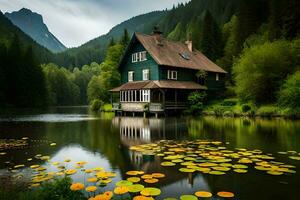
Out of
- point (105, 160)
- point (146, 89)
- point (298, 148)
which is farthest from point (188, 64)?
point (105, 160)

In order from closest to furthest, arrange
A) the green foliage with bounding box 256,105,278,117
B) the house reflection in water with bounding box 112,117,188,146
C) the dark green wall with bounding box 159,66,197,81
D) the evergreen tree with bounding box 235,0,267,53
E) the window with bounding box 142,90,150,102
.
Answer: the house reflection in water with bounding box 112,117,188,146
the green foliage with bounding box 256,105,278,117
the window with bounding box 142,90,150,102
the dark green wall with bounding box 159,66,197,81
the evergreen tree with bounding box 235,0,267,53

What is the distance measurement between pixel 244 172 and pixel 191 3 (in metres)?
173

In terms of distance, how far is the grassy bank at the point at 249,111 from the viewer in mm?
27638

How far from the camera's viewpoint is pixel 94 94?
6831cm

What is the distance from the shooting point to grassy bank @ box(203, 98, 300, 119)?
27.6 m

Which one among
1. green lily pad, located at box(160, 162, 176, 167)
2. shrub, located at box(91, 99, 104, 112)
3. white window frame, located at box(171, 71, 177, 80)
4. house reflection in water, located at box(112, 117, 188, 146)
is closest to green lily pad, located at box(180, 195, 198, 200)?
green lily pad, located at box(160, 162, 176, 167)

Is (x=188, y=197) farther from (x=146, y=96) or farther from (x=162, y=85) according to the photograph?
(x=146, y=96)

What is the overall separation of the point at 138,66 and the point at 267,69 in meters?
17.4

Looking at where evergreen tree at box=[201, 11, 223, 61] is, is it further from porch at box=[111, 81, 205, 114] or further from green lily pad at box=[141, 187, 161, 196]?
green lily pad at box=[141, 187, 161, 196]

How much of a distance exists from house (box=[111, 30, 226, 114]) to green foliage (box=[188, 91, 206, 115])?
922 mm

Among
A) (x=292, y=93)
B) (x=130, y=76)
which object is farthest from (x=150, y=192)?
(x=130, y=76)

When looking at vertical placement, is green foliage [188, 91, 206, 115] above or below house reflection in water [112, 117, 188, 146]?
above

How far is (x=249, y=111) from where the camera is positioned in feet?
103

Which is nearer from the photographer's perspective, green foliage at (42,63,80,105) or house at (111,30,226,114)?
house at (111,30,226,114)
